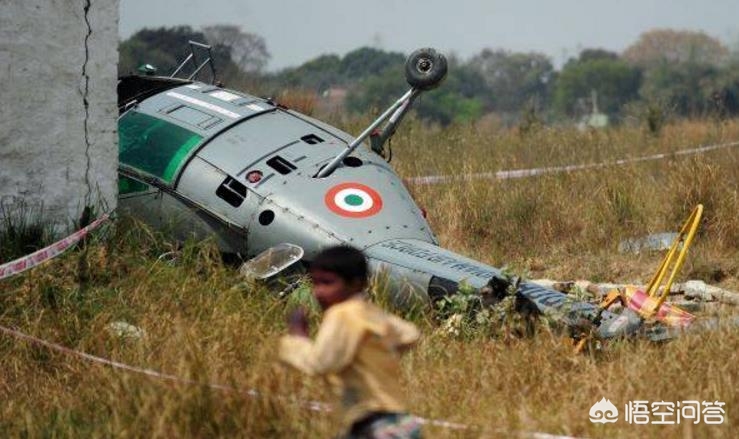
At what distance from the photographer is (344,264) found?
4883 millimetres

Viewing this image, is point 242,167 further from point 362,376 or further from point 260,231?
point 362,376

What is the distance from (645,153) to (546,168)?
3559 millimetres

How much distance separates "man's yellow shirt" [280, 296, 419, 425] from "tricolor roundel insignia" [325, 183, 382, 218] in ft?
14.3

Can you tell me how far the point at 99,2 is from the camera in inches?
377

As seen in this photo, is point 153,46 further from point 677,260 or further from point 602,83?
point 602,83

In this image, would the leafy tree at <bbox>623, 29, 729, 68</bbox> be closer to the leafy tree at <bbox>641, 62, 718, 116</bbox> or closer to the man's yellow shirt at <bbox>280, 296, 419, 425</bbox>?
the leafy tree at <bbox>641, 62, 718, 116</bbox>

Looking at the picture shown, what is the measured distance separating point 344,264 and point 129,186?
5.35 m

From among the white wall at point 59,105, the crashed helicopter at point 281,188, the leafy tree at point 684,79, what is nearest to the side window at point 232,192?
the crashed helicopter at point 281,188

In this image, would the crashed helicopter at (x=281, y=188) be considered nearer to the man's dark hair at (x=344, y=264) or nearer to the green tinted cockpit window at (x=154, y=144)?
the green tinted cockpit window at (x=154, y=144)

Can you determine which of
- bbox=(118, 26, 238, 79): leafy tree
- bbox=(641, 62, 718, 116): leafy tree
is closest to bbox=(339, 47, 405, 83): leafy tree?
bbox=(641, 62, 718, 116): leafy tree

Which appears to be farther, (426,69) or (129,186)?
(426,69)

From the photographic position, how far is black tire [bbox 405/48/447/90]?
10055 mm

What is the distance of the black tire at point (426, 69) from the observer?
10.1 metres

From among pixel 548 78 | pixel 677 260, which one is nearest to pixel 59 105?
pixel 677 260
